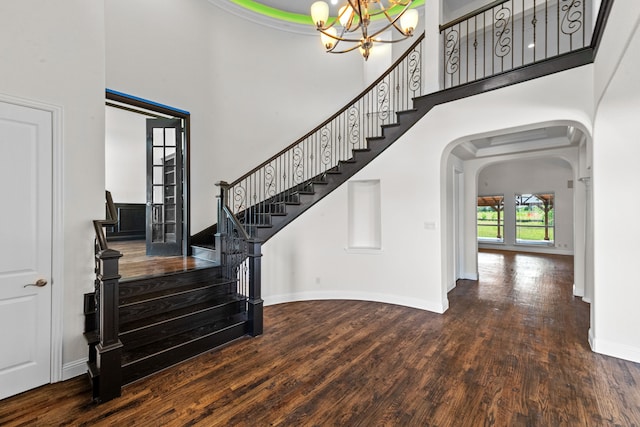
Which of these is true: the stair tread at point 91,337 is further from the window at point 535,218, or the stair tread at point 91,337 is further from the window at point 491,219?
the window at point 535,218

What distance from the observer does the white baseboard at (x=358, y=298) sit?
429 cm

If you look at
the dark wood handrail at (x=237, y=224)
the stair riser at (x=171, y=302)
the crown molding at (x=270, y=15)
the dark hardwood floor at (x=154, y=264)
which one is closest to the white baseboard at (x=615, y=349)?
the dark wood handrail at (x=237, y=224)

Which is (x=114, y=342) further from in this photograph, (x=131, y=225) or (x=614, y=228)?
(x=131, y=225)

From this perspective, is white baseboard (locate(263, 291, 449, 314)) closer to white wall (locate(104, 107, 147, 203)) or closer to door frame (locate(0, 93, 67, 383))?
door frame (locate(0, 93, 67, 383))

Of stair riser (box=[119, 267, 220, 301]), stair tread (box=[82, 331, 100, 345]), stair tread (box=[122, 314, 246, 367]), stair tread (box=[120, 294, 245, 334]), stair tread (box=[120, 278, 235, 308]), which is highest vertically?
stair riser (box=[119, 267, 220, 301])

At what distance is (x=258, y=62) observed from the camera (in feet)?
20.1

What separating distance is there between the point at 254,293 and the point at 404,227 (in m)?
2.49

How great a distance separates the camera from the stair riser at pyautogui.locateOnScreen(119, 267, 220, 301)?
312cm

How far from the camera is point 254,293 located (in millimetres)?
3473

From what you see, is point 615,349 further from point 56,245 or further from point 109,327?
point 56,245

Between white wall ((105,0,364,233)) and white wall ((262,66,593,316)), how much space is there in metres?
1.92

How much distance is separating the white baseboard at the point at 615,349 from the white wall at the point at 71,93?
201 inches

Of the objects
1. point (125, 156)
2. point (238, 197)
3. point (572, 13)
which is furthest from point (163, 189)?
point (572, 13)

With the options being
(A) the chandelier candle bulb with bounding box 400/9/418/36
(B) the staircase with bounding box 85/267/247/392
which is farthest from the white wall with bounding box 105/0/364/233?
(A) the chandelier candle bulb with bounding box 400/9/418/36
